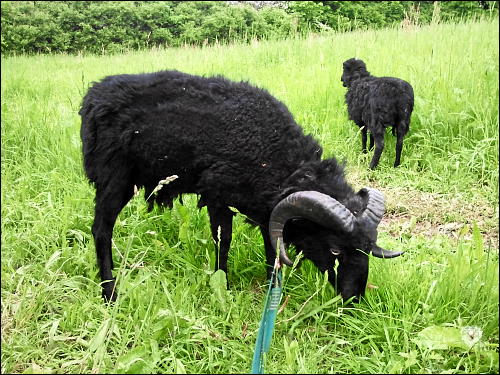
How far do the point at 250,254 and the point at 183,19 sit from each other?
10.4 ft

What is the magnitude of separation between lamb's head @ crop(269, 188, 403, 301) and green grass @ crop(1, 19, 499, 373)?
163 millimetres

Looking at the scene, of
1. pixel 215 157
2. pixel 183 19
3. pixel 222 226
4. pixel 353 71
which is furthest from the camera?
pixel 353 71

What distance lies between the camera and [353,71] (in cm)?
684

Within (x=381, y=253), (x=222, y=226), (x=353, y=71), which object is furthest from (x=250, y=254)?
(x=353, y=71)

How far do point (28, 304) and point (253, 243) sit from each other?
1941mm

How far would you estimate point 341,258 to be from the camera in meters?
3.09

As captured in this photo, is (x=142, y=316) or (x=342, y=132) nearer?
(x=142, y=316)

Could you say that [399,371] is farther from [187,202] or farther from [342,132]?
[342,132]

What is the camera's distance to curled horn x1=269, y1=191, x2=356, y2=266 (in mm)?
2871

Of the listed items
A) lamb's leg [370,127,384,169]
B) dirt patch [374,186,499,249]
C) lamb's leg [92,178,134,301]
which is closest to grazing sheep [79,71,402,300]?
lamb's leg [92,178,134,301]

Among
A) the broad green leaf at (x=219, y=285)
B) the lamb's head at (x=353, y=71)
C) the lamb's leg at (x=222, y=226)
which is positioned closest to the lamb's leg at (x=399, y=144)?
the lamb's head at (x=353, y=71)

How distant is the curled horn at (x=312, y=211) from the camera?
287cm

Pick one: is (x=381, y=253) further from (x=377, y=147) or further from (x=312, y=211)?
(x=377, y=147)

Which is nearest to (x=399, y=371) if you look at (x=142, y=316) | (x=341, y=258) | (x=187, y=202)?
(x=341, y=258)
